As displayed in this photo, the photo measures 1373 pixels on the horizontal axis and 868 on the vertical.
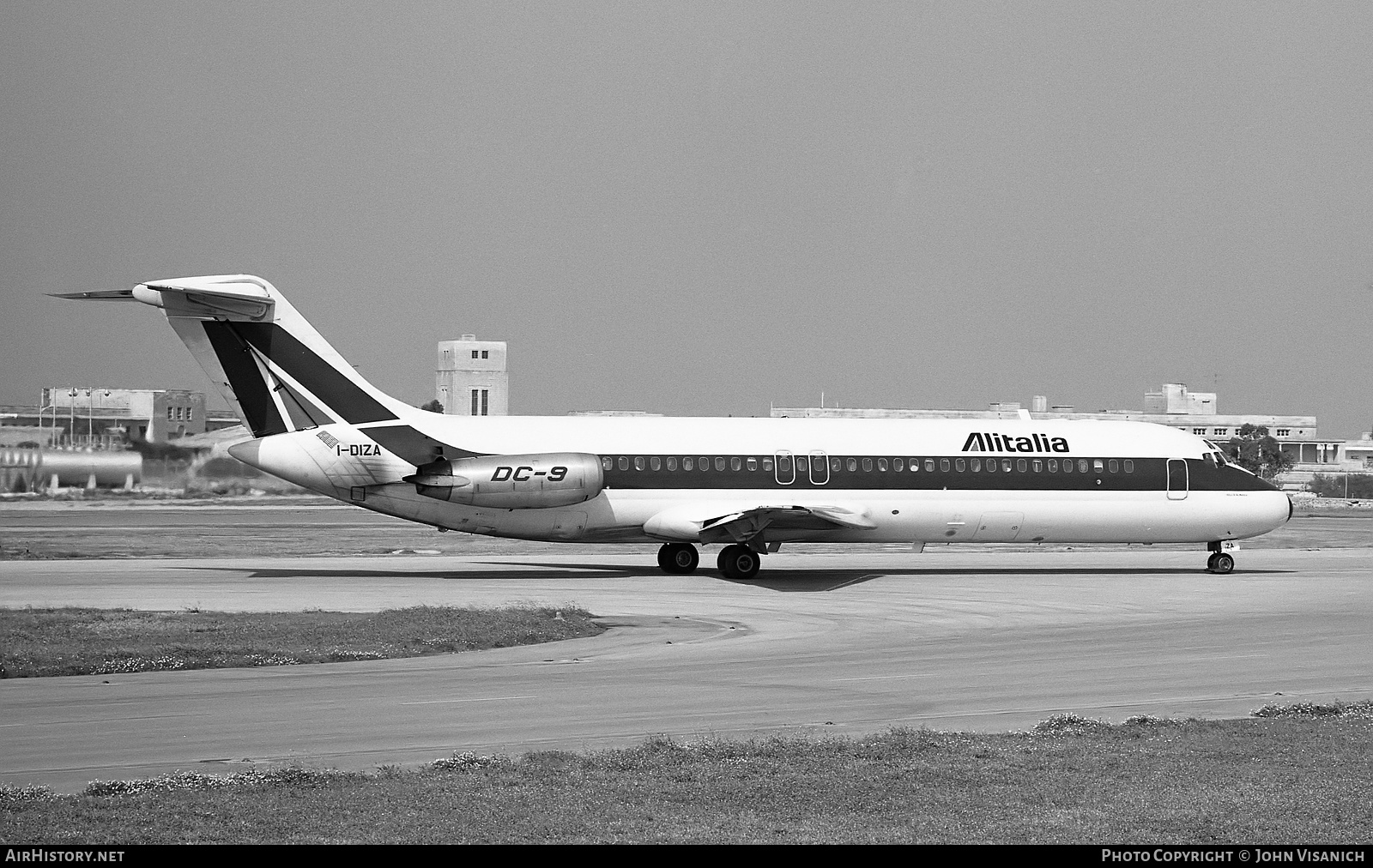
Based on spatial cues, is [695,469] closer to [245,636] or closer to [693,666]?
[245,636]

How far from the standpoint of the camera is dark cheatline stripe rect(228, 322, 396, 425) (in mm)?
31047

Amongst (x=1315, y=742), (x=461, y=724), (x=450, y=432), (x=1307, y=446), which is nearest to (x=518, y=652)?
(x=461, y=724)

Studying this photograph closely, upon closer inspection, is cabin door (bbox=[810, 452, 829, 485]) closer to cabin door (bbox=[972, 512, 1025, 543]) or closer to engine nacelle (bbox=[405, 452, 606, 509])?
cabin door (bbox=[972, 512, 1025, 543])

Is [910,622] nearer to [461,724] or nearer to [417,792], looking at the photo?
[461,724]

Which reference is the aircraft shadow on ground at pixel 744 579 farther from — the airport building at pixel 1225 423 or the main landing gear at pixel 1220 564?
the airport building at pixel 1225 423

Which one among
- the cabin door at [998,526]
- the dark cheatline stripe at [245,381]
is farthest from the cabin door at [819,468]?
the dark cheatline stripe at [245,381]

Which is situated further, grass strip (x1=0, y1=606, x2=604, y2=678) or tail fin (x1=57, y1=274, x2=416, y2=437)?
tail fin (x1=57, y1=274, x2=416, y2=437)

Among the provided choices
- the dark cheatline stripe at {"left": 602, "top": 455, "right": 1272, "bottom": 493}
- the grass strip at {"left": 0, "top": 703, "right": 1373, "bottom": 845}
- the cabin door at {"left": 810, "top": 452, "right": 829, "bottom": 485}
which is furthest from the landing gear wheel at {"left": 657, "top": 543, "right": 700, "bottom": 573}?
the grass strip at {"left": 0, "top": 703, "right": 1373, "bottom": 845}

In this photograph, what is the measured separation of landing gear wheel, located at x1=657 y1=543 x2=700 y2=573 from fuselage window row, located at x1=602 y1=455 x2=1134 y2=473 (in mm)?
2123

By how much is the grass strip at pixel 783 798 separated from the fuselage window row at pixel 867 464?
2042 centimetres

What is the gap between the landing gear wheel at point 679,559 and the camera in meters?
34.2

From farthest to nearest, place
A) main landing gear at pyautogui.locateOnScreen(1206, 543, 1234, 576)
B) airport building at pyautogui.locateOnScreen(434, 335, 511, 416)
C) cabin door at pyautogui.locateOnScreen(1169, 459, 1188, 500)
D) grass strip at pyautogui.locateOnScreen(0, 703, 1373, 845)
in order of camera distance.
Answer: airport building at pyautogui.locateOnScreen(434, 335, 511, 416)
main landing gear at pyautogui.locateOnScreen(1206, 543, 1234, 576)
cabin door at pyautogui.locateOnScreen(1169, 459, 1188, 500)
grass strip at pyautogui.locateOnScreen(0, 703, 1373, 845)

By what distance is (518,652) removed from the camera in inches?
783

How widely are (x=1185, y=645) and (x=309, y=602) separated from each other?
596 inches
